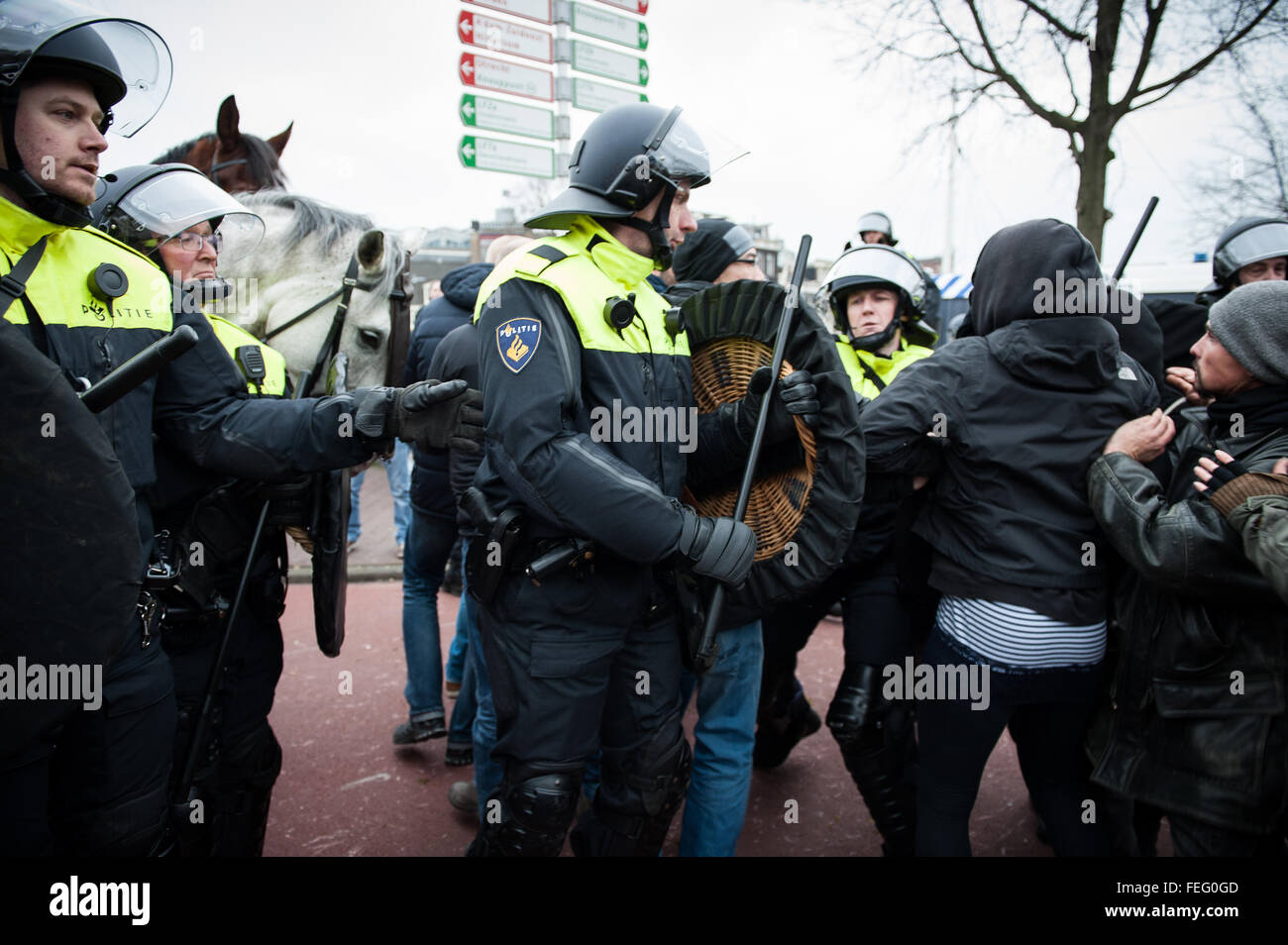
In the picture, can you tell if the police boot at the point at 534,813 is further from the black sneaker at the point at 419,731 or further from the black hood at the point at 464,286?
the black hood at the point at 464,286

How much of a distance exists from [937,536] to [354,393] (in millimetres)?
1788

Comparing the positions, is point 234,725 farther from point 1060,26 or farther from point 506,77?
point 1060,26

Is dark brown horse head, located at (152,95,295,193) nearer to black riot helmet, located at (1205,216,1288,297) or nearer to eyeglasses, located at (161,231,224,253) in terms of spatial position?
eyeglasses, located at (161,231,224,253)

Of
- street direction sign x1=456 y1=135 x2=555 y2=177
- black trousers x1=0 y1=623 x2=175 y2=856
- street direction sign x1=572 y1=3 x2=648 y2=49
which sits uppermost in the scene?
street direction sign x1=572 y1=3 x2=648 y2=49

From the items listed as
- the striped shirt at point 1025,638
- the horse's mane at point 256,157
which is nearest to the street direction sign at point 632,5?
the horse's mane at point 256,157

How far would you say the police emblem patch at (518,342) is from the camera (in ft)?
6.57

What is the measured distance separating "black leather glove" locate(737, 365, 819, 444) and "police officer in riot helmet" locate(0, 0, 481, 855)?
90 cm

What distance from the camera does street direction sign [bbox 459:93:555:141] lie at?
8141 millimetres

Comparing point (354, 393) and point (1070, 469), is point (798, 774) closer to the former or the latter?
point (1070, 469)

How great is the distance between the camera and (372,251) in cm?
351

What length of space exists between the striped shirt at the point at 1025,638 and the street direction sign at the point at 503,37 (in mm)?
7845

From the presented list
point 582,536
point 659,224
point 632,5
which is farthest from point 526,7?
point 582,536

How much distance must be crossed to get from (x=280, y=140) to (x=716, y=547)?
12.0 ft

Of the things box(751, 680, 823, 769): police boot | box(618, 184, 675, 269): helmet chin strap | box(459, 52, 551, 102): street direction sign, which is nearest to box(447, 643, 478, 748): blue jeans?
box(751, 680, 823, 769): police boot
